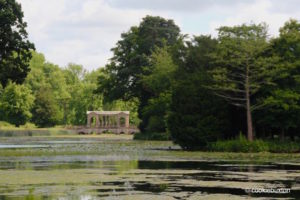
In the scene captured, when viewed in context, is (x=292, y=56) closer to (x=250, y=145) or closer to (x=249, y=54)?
(x=249, y=54)

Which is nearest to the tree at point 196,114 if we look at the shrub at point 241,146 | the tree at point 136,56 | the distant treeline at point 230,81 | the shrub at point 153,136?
the distant treeline at point 230,81

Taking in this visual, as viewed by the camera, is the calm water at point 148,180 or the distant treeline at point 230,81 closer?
the calm water at point 148,180

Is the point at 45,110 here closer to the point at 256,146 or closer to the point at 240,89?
the point at 240,89

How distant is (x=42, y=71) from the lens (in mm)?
156000

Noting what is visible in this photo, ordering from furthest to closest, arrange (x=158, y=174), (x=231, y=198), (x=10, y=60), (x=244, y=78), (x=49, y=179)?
(x=10, y=60)
(x=244, y=78)
(x=158, y=174)
(x=49, y=179)
(x=231, y=198)

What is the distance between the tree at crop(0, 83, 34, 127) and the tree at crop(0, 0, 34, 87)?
2975 inches

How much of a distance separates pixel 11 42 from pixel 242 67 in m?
19.8

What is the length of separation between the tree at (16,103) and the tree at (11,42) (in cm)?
7556

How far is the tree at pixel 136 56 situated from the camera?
93.3 m

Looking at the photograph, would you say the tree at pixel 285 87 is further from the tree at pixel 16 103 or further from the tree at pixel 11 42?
the tree at pixel 16 103

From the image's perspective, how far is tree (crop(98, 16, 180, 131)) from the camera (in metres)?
93.3

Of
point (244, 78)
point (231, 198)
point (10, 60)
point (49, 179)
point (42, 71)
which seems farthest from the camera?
point (42, 71)

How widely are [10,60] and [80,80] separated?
110 m

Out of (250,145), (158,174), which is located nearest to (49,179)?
(158,174)
